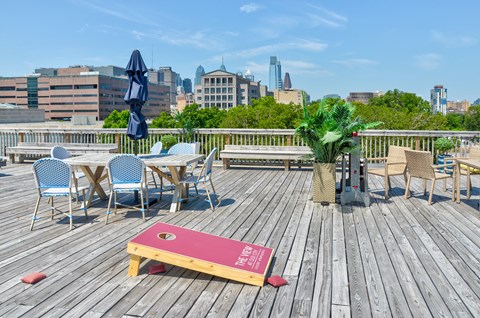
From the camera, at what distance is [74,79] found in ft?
370

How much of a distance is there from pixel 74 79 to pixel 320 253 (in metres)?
119

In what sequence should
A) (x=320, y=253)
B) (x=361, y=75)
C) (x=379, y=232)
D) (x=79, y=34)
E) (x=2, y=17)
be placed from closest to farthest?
(x=320, y=253) < (x=379, y=232) < (x=2, y=17) < (x=79, y=34) < (x=361, y=75)

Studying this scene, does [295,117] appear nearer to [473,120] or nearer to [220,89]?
[473,120]

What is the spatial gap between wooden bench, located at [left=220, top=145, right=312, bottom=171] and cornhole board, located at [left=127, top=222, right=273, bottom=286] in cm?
642

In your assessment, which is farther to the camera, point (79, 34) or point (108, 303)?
point (79, 34)

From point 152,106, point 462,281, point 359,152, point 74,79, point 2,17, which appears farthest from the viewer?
point 152,106

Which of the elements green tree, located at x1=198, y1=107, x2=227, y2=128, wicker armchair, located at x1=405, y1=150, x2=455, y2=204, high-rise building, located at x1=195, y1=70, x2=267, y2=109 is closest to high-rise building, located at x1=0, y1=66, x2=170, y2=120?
high-rise building, located at x1=195, y1=70, x2=267, y2=109

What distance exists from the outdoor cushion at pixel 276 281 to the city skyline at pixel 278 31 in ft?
15.2

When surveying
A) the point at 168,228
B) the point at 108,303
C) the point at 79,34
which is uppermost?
the point at 79,34

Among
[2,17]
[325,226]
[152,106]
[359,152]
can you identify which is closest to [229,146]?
[359,152]

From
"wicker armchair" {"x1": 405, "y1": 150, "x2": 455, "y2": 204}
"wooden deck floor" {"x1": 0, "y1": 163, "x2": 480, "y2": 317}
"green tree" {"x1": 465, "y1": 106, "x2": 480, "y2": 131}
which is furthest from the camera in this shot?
"green tree" {"x1": 465, "y1": 106, "x2": 480, "y2": 131}

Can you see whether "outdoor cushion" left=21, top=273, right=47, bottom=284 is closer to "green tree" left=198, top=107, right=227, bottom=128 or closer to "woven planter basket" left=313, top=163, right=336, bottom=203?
"woven planter basket" left=313, top=163, right=336, bottom=203

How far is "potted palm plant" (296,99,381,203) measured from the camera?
6281 mm

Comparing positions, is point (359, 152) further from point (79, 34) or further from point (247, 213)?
point (79, 34)
